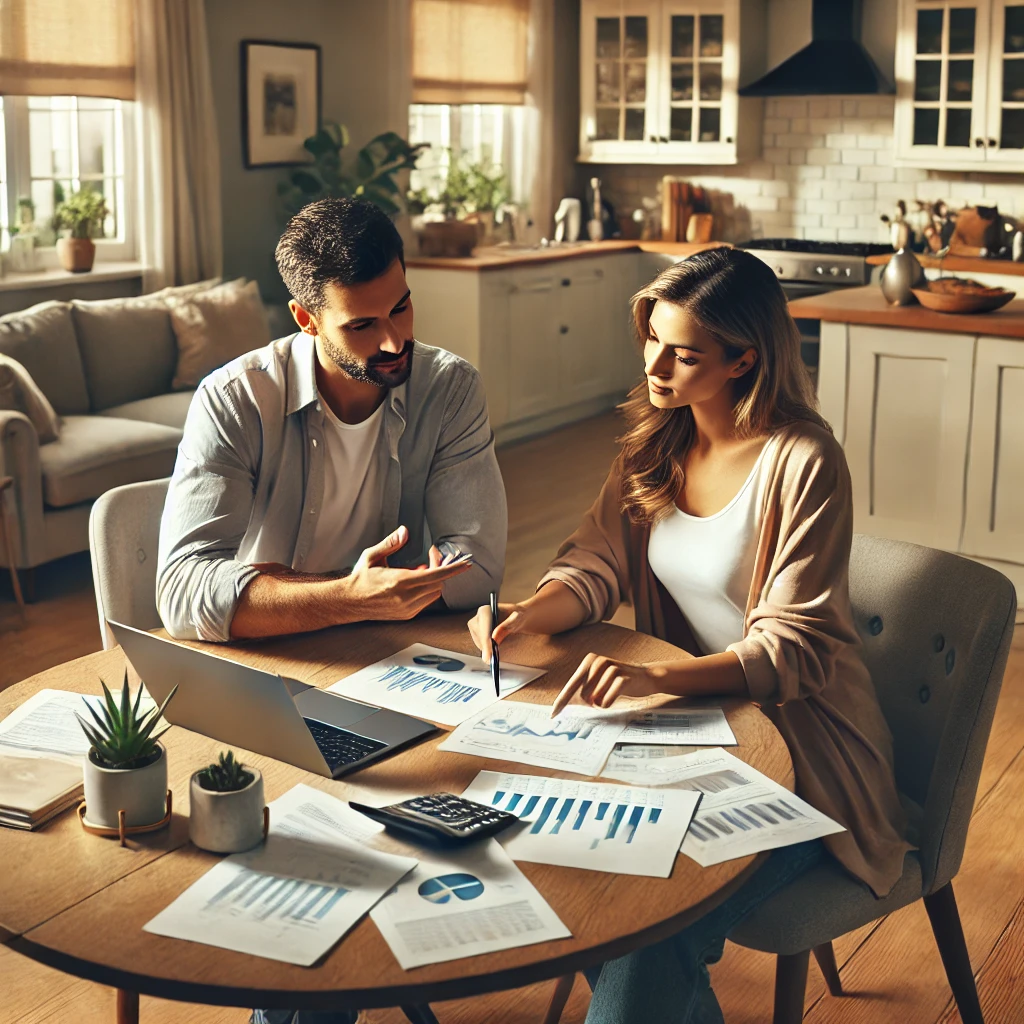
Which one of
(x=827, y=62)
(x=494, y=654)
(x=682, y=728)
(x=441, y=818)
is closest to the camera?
(x=441, y=818)

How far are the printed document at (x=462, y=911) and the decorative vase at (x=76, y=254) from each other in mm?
4696

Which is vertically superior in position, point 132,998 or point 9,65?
point 9,65

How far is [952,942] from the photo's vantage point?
72.6 inches

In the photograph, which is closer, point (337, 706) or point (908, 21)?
point (337, 706)

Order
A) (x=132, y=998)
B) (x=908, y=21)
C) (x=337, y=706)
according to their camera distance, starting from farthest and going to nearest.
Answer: (x=908, y=21) < (x=132, y=998) < (x=337, y=706)

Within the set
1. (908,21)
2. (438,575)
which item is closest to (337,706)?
(438,575)

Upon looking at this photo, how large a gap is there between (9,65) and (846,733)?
14.6ft

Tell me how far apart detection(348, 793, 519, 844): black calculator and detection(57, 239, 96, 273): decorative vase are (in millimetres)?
4574

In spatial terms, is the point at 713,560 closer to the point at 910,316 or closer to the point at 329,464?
the point at 329,464

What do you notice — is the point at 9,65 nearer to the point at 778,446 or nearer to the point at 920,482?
the point at 920,482

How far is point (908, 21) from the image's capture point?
6500 millimetres

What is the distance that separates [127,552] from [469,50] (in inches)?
219

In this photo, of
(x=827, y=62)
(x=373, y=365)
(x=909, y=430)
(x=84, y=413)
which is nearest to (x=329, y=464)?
(x=373, y=365)

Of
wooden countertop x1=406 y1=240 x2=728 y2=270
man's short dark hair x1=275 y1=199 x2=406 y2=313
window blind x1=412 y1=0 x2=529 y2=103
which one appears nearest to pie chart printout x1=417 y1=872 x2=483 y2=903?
man's short dark hair x1=275 y1=199 x2=406 y2=313
